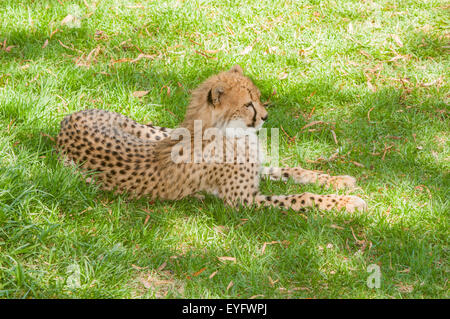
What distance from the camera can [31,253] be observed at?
→ 3.45 m

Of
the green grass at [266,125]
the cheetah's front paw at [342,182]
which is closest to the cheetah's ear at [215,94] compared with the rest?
the green grass at [266,125]

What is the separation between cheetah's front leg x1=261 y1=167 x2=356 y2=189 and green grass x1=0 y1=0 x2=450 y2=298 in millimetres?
106

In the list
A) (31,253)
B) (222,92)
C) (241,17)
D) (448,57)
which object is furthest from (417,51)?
(31,253)

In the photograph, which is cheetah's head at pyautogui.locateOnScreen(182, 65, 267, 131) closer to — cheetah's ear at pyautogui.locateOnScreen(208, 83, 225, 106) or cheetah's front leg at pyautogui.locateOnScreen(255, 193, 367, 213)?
cheetah's ear at pyautogui.locateOnScreen(208, 83, 225, 106)

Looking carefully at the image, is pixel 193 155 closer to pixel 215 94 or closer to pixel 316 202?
pixel 215 94

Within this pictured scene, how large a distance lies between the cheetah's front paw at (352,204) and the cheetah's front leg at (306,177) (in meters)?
0.28

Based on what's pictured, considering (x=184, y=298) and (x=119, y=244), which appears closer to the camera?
(x=184, y=298)

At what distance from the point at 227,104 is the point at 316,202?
3.37 feet

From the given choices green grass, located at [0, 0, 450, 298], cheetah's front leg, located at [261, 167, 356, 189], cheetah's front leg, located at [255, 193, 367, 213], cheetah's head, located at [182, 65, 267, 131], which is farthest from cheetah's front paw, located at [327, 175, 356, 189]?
cheetah's head, located at [182, 65, 267, 131]

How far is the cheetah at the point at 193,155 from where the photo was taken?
4230 millimetres

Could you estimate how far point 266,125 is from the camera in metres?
5.34

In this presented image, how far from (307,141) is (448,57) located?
7.49ft
